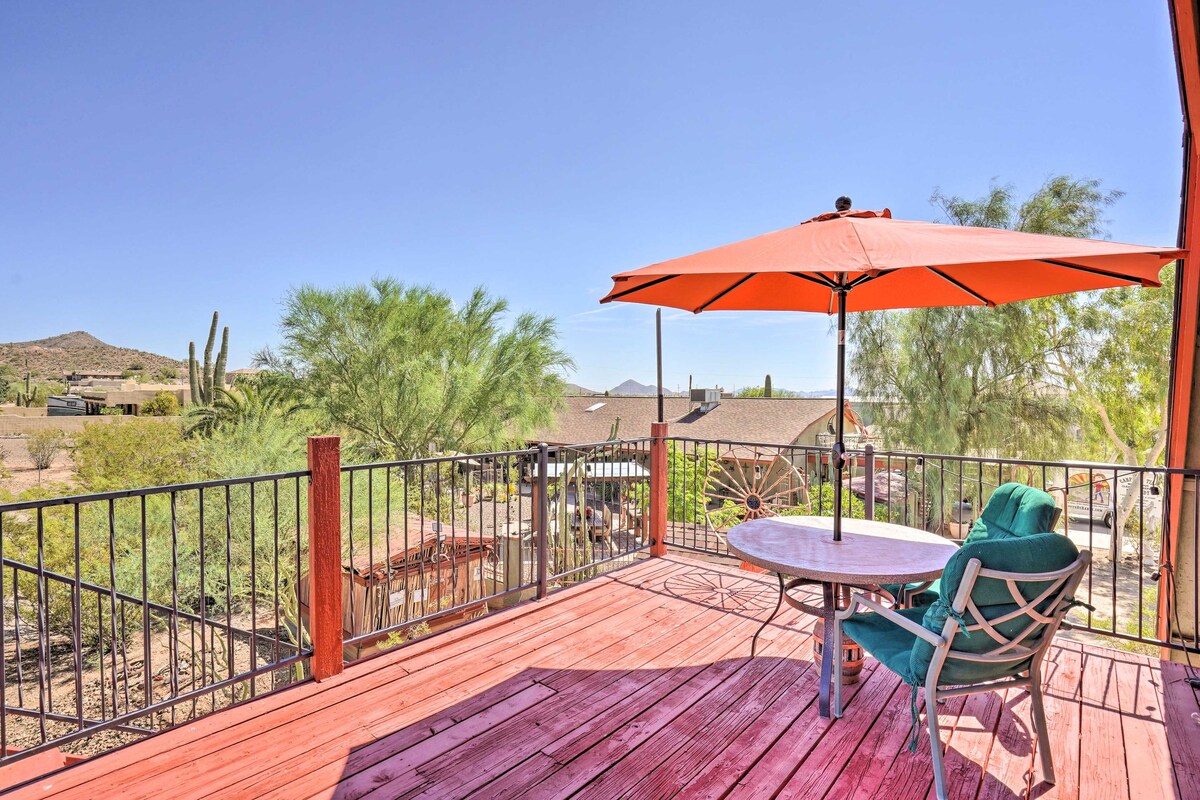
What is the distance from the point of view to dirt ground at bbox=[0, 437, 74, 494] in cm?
1338

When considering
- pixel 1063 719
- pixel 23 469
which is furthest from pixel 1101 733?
pixel 23 469

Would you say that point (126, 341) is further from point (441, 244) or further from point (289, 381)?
point (289, 381)

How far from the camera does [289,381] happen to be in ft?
45.2

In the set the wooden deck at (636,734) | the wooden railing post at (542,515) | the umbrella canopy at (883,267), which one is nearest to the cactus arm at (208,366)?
the wooden railing post at (542,515)

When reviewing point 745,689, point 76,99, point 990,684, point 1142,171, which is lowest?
point 745,689

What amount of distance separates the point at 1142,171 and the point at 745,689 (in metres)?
15.9

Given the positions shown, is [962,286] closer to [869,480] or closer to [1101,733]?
[869,480]

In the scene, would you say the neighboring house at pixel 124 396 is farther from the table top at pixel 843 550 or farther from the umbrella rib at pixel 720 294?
the table top at pixel 843 550

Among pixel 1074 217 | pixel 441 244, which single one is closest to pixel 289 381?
pixel 441 244

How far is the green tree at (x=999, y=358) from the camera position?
11.9 m

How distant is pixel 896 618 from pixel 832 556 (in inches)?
17.1

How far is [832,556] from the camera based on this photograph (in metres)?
2.36

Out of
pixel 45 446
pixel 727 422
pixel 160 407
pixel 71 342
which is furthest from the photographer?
pixel 71 342

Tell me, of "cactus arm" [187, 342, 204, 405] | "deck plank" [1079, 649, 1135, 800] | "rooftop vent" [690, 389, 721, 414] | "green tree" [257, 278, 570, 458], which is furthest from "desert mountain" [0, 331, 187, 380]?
"deck plank" [1079, 649, 1135, 800]
